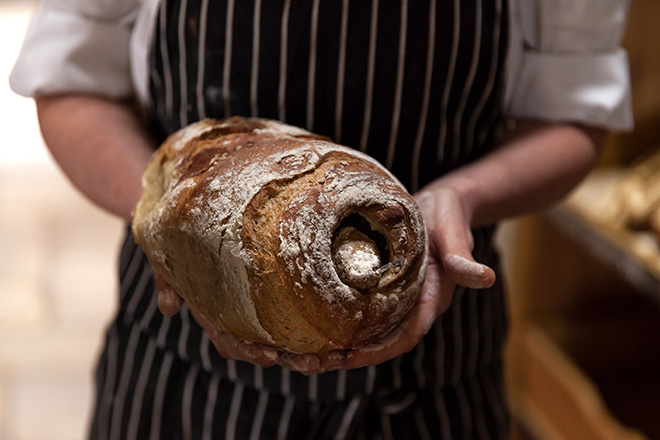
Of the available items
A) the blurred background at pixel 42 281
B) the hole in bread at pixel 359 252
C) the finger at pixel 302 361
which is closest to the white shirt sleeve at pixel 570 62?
the hole in bread at pixel 359 252

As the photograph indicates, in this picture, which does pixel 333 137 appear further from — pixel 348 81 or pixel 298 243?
pixel 298 243

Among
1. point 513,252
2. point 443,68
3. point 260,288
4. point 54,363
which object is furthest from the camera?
point 54,363

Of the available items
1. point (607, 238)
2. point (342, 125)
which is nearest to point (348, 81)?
point (342, 125)

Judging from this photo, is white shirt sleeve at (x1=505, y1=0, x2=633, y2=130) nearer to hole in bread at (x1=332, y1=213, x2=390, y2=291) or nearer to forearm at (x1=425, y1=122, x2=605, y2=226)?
forearm at (x1=425, y1=122, x2=605, y2=226)

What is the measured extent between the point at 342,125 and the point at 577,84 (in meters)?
0.33

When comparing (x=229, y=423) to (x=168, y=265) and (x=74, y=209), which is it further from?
(x=74, y=209)

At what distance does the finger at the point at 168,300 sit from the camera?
2.27 ft

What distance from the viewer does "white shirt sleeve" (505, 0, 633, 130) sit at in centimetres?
85

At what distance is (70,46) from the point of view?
2.83ft

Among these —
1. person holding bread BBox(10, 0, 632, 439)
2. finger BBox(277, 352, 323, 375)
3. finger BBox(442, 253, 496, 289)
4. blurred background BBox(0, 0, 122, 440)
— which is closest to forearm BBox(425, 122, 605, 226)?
person holding bread BBox(10, 0, 632, 439)

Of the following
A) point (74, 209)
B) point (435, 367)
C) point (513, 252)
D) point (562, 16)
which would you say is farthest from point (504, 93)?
point (74, 209)

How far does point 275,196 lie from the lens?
63 cm

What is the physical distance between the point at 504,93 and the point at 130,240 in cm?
56

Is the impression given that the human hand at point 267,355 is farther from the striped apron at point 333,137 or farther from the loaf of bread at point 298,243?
the striped apron at point 333,137
